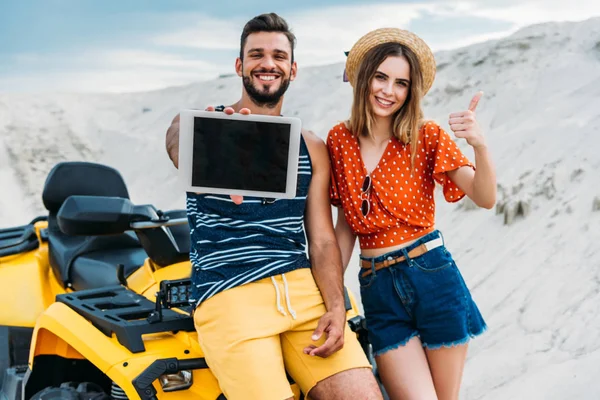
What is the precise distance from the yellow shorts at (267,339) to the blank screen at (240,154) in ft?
1.17

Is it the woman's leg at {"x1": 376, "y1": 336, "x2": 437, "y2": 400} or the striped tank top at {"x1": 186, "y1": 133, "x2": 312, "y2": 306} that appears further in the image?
the woman's leg at {"x1": 376, "y1": 336, "x2": 437, "y2": 400}

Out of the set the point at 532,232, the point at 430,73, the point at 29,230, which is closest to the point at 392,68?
the point at 430,73

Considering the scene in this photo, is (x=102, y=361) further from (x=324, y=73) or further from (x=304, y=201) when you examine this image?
(x=324, y=73)

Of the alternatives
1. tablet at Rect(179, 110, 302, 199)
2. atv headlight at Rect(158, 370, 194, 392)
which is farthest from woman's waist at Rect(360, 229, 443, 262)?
atv headlight at Rect(158, 370, 194, 392)

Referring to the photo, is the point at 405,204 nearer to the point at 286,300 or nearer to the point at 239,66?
the point at 286,300

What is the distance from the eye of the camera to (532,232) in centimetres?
753

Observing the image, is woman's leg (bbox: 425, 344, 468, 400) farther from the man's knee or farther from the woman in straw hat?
the man's knee

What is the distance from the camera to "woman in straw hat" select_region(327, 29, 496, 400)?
2768 mm

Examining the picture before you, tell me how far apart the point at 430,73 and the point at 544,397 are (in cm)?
244

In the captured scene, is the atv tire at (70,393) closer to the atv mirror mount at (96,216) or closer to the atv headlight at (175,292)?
the atv headlight at (175,292)

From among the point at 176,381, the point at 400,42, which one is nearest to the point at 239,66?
the point at 400,42

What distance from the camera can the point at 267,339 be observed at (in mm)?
2490

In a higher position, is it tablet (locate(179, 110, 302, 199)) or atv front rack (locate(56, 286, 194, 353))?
tablet (locate(179, 110, 302, 199))

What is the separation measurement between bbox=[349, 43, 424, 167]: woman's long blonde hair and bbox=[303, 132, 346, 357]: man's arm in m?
0.21
